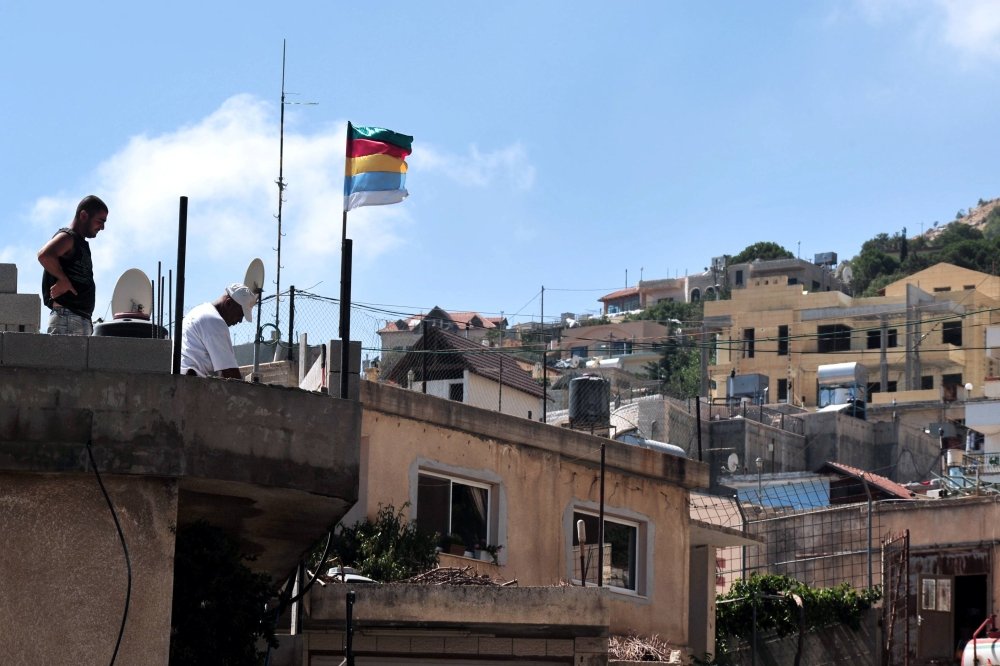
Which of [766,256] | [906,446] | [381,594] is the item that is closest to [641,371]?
[766,256]

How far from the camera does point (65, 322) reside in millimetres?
12359

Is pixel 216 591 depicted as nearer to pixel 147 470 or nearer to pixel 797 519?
pixel 147 470

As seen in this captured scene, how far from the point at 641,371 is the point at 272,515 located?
300 ft

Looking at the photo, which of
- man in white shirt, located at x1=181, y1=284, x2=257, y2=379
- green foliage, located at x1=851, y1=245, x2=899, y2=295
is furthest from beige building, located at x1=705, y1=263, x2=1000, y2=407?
man in white shirt, located at x1=181, y1=284, x2=257, y2=379

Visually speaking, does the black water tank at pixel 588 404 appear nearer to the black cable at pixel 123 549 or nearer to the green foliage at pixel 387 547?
the green foliage at pixel 387 547

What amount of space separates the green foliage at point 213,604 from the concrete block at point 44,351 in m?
1.83

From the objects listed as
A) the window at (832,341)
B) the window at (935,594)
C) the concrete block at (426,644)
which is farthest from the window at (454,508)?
the window at (832,341)

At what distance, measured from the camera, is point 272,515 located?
1334 centimetres

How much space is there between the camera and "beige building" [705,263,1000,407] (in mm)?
83000

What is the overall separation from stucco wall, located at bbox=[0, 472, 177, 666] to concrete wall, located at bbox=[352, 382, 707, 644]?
8.05 meters

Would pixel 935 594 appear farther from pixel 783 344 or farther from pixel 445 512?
pixel 783 344

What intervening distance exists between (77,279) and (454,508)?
990 centimetres

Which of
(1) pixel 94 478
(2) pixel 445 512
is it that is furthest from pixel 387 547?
(1) pixel 94 478

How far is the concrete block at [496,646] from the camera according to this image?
57.8ft
